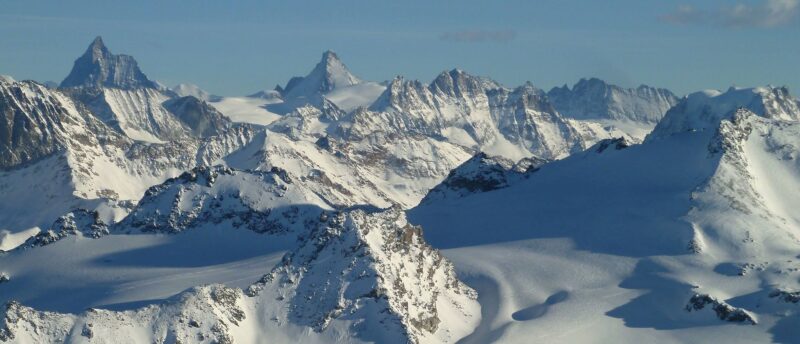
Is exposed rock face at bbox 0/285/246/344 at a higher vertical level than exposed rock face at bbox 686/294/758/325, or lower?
higher

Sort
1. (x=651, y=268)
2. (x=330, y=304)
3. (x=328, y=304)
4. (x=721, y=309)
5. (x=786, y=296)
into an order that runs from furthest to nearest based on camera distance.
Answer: (x=651, y=268), (x=786, y=296), (x=721, y=309), (x=328, y=304), (x=330, y=304)

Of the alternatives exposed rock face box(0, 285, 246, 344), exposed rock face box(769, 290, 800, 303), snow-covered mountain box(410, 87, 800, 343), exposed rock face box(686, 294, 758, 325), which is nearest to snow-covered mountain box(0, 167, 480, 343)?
exposed rock face box(0, 285, 246, 344)

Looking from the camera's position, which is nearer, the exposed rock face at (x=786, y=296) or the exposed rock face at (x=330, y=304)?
the exposed rock face at (x=330, y=304)

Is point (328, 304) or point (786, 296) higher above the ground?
point (328, 304)

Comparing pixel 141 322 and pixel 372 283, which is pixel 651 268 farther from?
pixel 141 322

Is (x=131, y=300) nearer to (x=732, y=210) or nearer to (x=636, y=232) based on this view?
(x=636, y=232)

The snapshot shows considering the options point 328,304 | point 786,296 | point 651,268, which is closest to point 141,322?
point 328,304

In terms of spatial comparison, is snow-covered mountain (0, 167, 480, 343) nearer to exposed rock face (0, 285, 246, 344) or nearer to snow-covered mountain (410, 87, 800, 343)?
exposed rock face (0, 285, 246, 344)

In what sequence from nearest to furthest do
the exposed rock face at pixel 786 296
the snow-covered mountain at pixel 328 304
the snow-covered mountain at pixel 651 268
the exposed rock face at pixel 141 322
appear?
the exposed rock face at pixel 141 322
the snow-covered mountain at pixel 328 304
the snow-covered mountain at pixel 651 268
the exposed rock face at pixel 786 296

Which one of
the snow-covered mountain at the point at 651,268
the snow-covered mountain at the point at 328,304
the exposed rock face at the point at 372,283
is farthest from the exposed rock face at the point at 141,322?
the snow-covered mountain at the point at 651,268

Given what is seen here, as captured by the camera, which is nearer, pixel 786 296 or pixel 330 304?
pixel 330 304

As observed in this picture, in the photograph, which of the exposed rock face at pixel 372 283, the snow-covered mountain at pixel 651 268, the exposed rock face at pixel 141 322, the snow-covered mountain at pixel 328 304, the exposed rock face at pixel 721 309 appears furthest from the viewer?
the exposed rock face at pixel 721 309

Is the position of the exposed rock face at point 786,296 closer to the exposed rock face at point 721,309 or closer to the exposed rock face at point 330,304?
the exposed rock face at point 721,309
